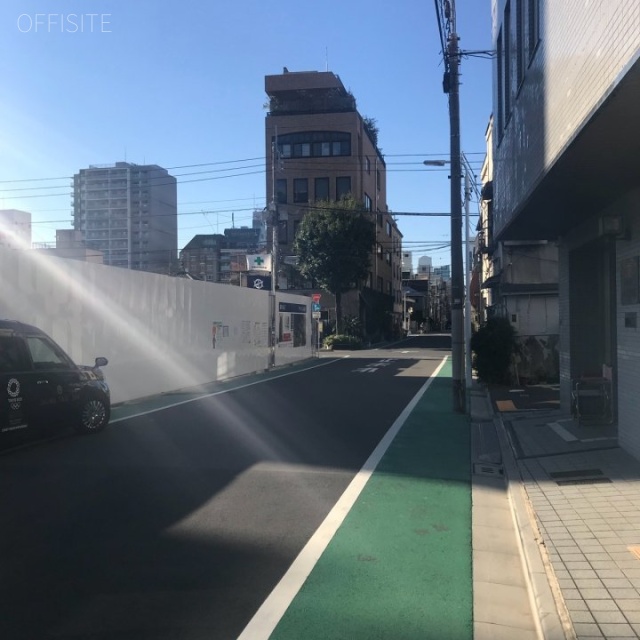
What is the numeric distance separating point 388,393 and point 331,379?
15.5ft

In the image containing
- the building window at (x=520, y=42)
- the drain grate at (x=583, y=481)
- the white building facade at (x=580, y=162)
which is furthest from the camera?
the building window at (x=520, y=42)

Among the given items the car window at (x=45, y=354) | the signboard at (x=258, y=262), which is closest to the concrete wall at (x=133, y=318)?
the car window at (x=45, y=354)

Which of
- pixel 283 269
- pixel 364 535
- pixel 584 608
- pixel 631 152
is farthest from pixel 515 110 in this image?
pixel 283 269

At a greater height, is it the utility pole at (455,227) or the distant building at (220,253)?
the distant building at (220,253)

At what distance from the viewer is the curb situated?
12.5 feet

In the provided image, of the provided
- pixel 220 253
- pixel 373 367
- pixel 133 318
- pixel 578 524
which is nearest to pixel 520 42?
pixel 578 524

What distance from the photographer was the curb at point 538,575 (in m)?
3.82

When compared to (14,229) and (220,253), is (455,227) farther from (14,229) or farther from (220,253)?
(220,253)

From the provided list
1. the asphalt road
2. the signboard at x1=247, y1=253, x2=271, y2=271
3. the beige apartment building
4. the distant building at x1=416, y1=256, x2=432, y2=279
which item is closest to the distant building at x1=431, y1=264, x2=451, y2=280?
the distant building at x1=416, y1=256, x2=432, y2=279

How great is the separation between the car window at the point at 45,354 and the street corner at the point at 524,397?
28.7ft

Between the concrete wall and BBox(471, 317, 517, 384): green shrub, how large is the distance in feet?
26.9

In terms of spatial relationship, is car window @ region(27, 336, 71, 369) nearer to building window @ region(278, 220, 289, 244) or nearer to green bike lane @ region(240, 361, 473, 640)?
green bike lane @ region(240, 361, 473, 640)

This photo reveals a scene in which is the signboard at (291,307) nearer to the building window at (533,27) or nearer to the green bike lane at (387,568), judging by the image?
the building window at (533,27)

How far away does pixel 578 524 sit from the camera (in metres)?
5.76
